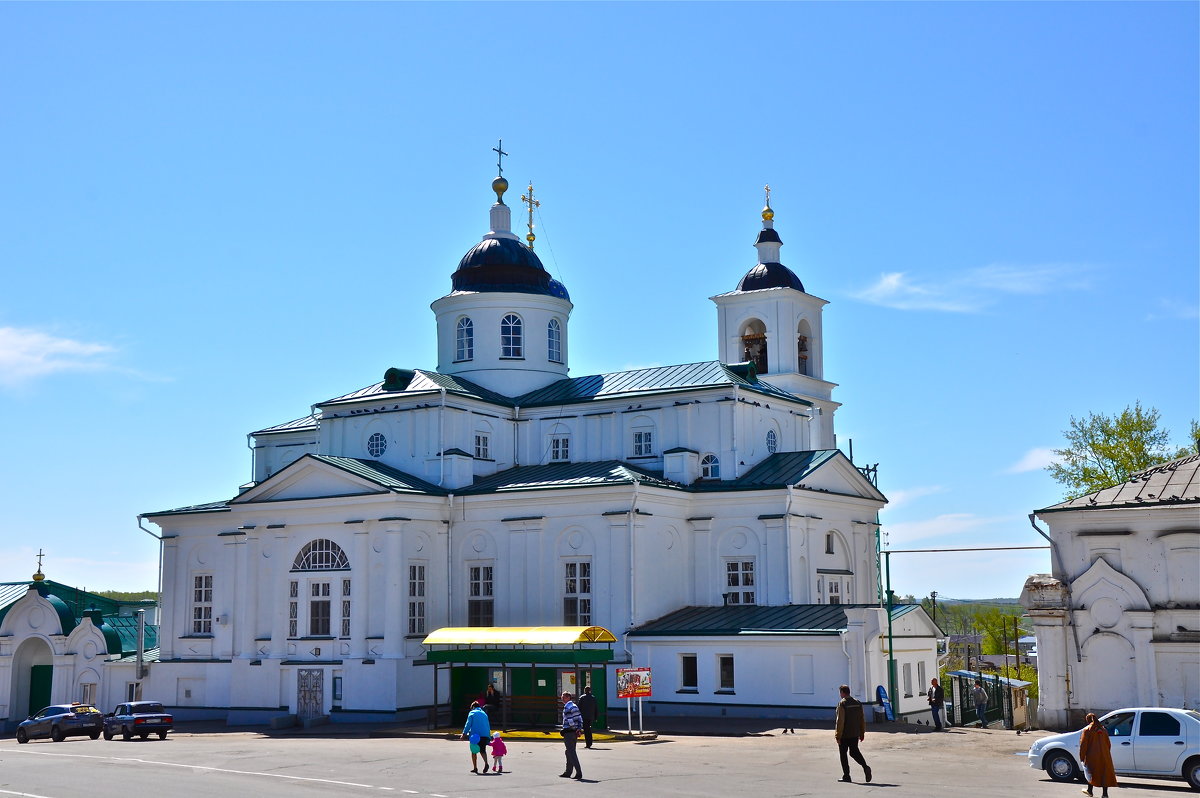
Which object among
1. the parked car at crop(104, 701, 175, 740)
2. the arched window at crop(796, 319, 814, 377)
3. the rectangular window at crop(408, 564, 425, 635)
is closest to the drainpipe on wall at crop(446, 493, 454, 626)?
the rectangular window at crop(408, 564, 425, 635)

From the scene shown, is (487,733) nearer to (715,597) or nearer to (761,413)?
(715,597)

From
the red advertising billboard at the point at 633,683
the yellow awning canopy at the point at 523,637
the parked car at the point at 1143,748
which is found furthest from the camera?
the yellow awning canopy at the point at 523,637

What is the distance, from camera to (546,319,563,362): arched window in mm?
50562

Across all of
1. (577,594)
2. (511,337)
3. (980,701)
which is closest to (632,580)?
(577,594)

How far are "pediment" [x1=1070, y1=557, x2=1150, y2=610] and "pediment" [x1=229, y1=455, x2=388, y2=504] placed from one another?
21166mm

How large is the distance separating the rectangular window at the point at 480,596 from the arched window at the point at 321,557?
4.14 metres

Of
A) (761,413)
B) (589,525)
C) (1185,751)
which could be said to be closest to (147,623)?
(589,525)

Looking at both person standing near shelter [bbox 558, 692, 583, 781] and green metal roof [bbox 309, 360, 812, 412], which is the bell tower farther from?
person standing near shelter [bbox 558, 692, 583, 781]

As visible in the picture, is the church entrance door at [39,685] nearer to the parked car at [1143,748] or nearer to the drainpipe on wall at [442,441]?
the drainpipe on wall at [442,441]

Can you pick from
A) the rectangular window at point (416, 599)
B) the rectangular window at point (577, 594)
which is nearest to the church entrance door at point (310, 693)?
the rectangular window at point (416, 599)

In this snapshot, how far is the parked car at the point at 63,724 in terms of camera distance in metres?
41.0

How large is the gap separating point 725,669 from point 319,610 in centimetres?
1359

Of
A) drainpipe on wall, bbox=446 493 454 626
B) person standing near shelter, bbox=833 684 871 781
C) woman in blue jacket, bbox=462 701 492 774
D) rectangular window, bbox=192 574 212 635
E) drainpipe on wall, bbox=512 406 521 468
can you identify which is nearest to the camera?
person standing near shelter, bbox=833 684 871 781

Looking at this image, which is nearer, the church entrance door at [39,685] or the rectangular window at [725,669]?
the rectangular window at [725,669]
